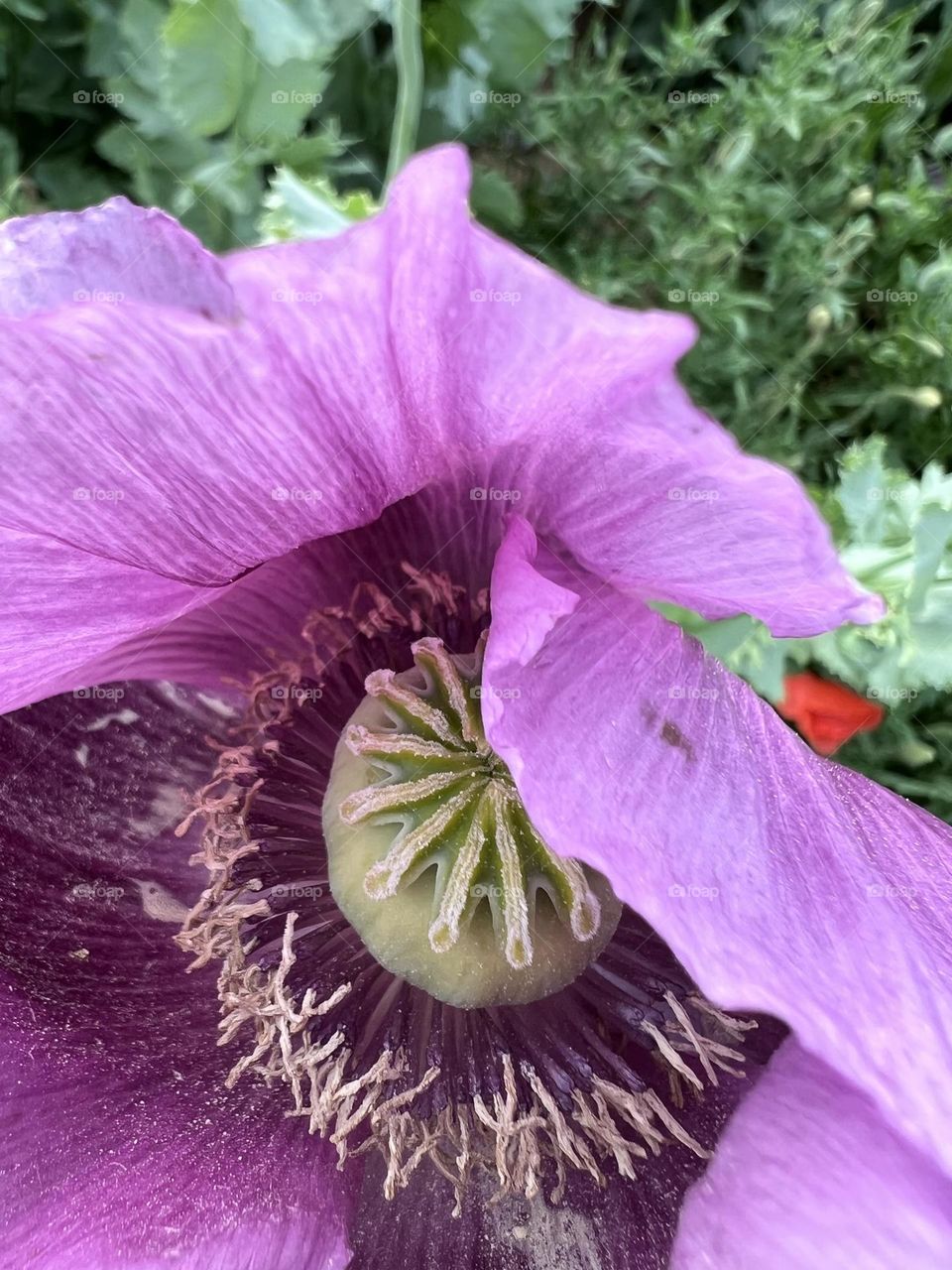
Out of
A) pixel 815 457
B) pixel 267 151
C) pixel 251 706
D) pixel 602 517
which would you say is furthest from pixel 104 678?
pixel 815 457

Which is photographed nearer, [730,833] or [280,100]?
[730,833]

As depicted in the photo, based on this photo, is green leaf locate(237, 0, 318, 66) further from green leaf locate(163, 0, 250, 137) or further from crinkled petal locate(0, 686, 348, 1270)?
crinkled petal locate(0, 686, 348, 1270)

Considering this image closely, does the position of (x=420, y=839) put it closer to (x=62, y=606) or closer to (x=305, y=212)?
(x=62, y=606)

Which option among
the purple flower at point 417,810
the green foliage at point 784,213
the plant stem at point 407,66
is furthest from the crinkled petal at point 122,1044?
the green foliage at point 784,213

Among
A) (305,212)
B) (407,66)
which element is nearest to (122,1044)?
(305,212)

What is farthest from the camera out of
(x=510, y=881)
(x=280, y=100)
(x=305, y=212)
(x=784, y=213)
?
(x=784, y=213)

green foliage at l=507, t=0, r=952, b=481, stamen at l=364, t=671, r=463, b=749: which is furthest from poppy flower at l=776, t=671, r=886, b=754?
stamen at l=364, t=671, r=463, b=749

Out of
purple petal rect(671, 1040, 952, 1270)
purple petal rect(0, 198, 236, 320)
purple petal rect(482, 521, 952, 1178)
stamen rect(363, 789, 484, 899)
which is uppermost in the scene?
purple petal rect(0, 198, 236, 320)

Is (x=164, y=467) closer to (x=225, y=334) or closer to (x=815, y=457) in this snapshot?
(x=225, y=334)
